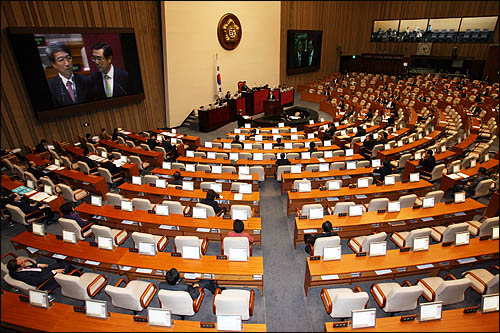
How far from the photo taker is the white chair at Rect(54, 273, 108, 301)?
204 inches

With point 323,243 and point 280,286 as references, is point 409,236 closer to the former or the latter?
point 323,243

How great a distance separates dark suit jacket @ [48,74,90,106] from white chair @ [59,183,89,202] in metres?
5.62

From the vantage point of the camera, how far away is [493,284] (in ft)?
16.9

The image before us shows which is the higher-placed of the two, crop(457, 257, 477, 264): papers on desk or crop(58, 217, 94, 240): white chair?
crop(58, 217, 94, 240): white chair

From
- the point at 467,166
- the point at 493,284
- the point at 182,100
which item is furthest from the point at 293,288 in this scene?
the point at 182,100

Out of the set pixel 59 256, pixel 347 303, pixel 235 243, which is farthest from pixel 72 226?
pixel 347 303

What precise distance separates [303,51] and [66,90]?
65.0ft

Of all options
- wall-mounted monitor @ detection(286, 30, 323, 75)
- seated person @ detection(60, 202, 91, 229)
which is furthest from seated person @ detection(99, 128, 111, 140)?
wall-mounted monitor @ detection(286, 30, 323, 75)

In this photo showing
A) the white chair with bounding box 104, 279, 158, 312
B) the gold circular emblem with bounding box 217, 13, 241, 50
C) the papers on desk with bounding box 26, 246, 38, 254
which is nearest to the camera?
the white chair with bounding box 104, 279, 158, 312

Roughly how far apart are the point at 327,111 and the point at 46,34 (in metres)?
16.1

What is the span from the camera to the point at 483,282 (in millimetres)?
5480

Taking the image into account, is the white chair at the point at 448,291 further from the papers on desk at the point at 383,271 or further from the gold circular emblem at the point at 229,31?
the gold circular emblem at the point at 229,31

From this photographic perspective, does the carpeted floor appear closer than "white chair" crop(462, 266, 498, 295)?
No

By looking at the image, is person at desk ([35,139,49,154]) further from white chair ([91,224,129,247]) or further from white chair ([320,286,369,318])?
white chair ([320,286,369,318])
